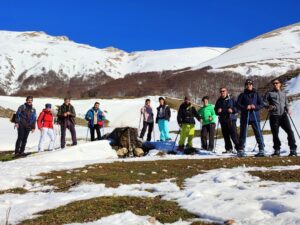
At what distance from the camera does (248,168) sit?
43.0 feet

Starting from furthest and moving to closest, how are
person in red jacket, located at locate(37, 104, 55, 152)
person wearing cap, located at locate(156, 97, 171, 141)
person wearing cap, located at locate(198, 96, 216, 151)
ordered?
person wearing cap, located at locate(156, 97, 171, 141) → person in red jacket, located at locate(37, 104, 55, 152) → person wearing cap, located at locate(198, 96, 216, 151)

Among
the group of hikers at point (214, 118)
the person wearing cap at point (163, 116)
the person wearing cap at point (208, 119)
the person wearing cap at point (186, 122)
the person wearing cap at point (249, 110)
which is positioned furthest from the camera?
the person wearing cap at point (163, 116)

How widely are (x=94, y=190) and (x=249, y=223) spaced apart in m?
4.33

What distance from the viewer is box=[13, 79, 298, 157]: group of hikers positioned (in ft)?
58.2

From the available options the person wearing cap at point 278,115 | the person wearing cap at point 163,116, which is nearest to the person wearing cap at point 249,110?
the person wearing cap at point 278,115

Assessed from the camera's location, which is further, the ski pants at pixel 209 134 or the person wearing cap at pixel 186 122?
the ski pants at pixel 209 134

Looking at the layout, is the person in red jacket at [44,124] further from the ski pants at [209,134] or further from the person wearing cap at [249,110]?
the person wearing cap at [249,110]

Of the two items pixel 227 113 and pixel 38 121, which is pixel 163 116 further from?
pixel 38 121

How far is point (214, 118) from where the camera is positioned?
21734 mm

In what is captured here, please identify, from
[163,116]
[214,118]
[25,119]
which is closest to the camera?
[214,118]

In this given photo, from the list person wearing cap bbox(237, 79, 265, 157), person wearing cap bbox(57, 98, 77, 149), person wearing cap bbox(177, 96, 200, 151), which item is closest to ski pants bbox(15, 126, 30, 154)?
person wearing cap bbox(57, 98, 77, 149)

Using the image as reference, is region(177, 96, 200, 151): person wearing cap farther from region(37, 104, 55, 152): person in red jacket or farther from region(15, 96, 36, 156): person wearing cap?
region(15, 96, 36, 156): person wearing cap

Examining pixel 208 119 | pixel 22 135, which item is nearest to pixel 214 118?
pixel 208 119

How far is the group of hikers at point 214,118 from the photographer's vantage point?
58.2ft
